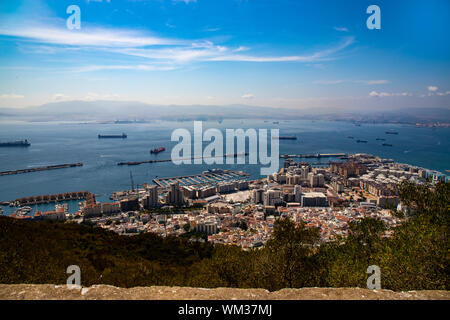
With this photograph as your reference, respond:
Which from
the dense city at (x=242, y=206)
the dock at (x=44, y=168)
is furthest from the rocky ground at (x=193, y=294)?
the dock at (x=44, y=168)

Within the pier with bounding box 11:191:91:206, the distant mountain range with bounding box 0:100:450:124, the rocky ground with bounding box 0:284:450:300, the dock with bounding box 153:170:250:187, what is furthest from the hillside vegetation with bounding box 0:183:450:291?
the distant mountain range with bounding box 0:100:450:124

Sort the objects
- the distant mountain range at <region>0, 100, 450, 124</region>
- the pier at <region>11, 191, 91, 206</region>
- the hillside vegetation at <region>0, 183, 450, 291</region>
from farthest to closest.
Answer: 1. the distant mountain range at <region>0, 100, 450, 124</region>
2. the pier at <region>11, 191, 91, 206</region>
3. the hillside vegetation at <region>0, 183, 450, 291</region>

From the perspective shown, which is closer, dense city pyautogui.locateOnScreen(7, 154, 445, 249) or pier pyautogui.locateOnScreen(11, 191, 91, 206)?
dense city pyautogui.locateOnScreen(7, 154, 445, 249)

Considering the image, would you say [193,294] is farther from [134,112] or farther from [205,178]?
[134,112]

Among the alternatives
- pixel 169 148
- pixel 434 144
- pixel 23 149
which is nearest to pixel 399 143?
pixel 434 144

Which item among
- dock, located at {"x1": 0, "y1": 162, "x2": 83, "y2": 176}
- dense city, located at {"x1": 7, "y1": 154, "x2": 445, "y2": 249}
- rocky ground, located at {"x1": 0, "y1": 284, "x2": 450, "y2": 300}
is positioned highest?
rocky ground, located at {"x1": 0, "y1": 284, "x2": 450, "y2": 300}

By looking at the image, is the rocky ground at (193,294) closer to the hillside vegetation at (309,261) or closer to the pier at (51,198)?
the hillside vegetation at (309,261)

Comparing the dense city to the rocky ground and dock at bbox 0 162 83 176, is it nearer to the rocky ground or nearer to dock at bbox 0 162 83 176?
the rocky ground
